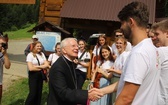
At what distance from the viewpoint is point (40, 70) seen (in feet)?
19.3

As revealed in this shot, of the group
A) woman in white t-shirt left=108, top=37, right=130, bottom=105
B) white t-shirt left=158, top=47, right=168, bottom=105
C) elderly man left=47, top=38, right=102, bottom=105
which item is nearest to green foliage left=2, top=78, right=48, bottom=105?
woman in white t-shirt left=108, top=37, right=130, bottom=105

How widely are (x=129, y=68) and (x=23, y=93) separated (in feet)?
20.6

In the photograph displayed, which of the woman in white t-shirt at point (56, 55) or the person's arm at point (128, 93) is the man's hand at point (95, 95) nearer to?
the person's arm at point (128, 93)

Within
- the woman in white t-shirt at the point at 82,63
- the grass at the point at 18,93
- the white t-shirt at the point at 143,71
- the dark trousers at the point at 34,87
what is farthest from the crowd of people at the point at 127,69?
the grass at the point at 18,93

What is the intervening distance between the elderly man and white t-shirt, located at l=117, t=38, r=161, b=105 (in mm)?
829

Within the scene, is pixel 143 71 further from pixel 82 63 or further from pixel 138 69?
pixel 82 63

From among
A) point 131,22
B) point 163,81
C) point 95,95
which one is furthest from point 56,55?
point 131,22

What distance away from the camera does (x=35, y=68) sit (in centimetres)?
573

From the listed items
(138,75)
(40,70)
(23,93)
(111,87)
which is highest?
(138,75)

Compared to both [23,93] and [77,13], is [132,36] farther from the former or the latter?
[77,13]

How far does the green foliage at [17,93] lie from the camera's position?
7266mm

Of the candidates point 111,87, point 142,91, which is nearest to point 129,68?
point 142,91

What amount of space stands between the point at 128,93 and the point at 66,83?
130cm

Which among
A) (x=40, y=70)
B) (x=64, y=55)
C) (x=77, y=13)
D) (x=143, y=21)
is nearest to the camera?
(x=143, y=21)
